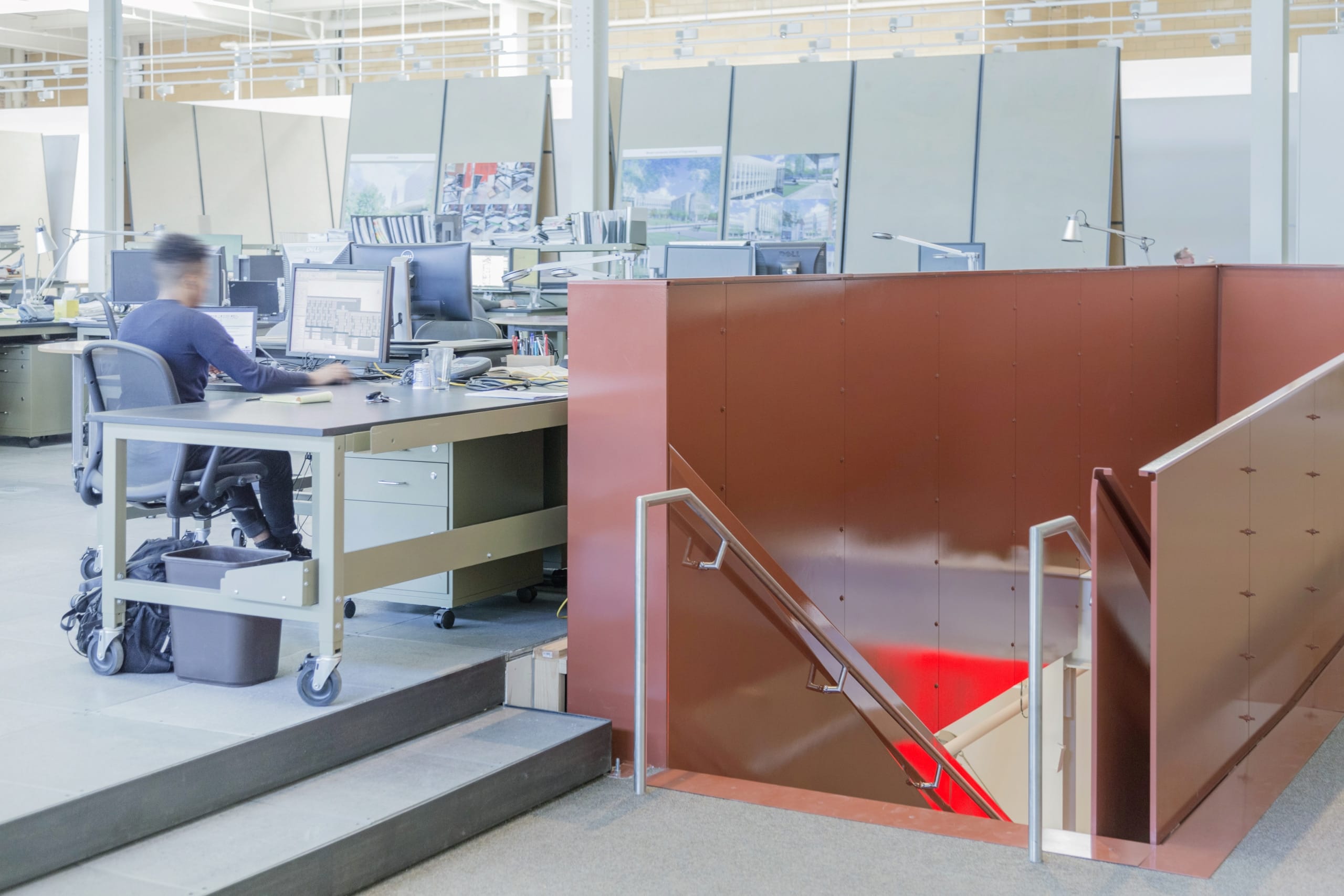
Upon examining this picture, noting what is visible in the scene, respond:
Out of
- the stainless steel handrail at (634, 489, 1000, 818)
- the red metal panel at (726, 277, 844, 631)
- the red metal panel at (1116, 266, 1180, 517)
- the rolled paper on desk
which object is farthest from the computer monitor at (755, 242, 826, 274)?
the rolled paper on desk

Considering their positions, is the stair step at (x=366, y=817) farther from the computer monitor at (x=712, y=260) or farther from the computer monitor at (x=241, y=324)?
the computer monitor at (x=712, y=260)

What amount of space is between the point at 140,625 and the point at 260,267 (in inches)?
214

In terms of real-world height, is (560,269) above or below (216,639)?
above

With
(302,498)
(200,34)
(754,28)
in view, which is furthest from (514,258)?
(200,34)

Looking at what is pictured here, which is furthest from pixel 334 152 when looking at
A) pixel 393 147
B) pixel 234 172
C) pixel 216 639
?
pixel 216 639

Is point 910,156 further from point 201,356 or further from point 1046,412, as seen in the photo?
point 201,356

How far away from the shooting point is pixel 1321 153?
765 cm

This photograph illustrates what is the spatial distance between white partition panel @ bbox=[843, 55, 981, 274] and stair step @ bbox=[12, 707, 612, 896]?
25.2 feet

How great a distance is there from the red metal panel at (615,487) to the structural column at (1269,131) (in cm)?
491

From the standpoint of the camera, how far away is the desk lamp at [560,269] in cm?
574

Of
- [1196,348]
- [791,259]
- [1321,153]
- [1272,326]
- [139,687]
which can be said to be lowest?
[139,687]

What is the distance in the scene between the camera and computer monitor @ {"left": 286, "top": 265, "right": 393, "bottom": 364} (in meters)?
4.52

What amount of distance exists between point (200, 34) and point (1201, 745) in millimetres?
17013

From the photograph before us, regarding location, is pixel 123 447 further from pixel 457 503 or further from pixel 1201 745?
pixel 1201 745
